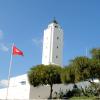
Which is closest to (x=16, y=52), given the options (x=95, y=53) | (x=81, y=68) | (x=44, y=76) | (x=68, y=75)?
(x=81, y=68)

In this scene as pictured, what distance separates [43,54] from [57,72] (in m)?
30.4

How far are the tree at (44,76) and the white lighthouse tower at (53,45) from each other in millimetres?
26748

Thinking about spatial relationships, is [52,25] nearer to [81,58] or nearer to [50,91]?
[50,91]

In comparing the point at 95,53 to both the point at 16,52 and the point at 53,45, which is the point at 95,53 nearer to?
the point at 16,52

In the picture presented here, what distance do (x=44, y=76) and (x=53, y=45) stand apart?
100 feet

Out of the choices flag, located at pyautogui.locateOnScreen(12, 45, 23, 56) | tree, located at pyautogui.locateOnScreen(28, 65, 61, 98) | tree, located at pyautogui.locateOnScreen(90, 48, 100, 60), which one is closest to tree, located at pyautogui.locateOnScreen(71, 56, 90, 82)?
tree, located at pyautogui.locateOnScreen(90, 48, 100, 60)

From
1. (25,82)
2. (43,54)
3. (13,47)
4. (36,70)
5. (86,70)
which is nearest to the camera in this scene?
(13,47)

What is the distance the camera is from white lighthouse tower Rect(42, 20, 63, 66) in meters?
79.9

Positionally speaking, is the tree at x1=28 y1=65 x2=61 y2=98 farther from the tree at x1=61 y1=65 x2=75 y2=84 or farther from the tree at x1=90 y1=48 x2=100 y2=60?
the tree at x1=90 y1=48 x2=100 y2=60

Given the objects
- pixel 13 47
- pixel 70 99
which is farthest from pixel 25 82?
pixel 13 47

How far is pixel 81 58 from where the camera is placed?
4591 cm

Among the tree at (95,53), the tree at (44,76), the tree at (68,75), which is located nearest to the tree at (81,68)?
the tree at (68,75)

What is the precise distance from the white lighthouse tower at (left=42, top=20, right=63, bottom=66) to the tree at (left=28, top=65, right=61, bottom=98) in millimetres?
26748

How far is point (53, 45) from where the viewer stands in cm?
8081
